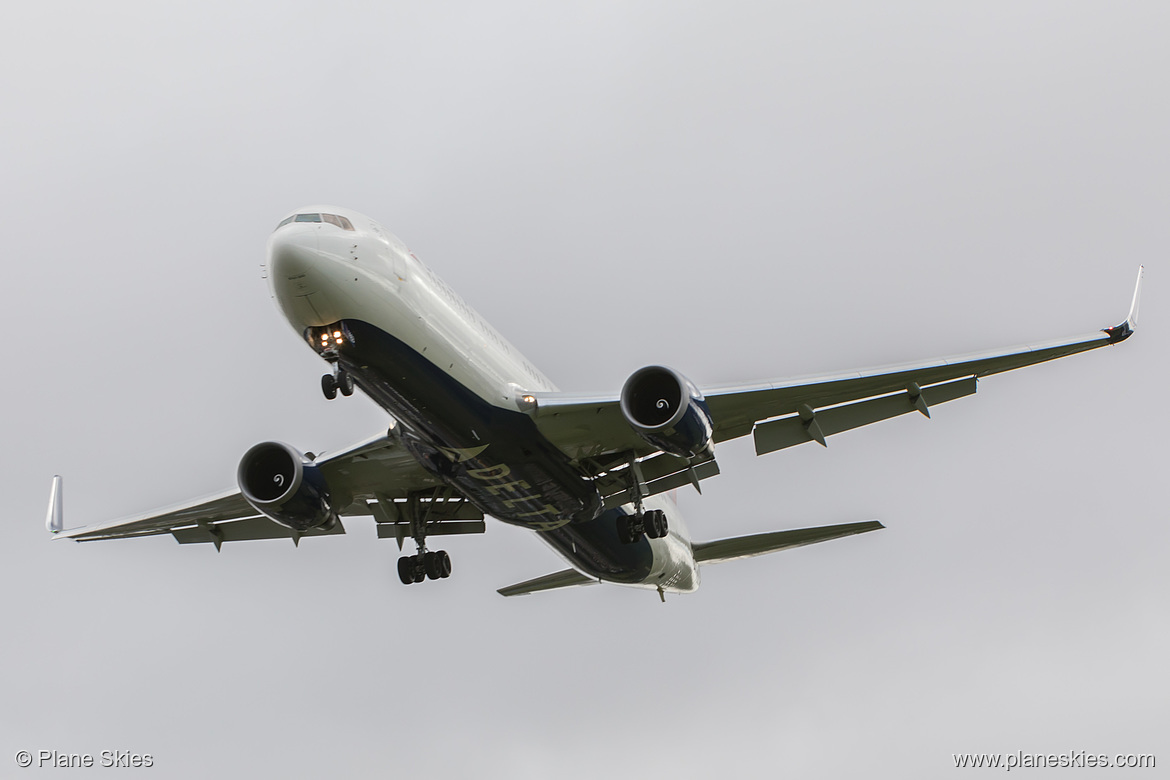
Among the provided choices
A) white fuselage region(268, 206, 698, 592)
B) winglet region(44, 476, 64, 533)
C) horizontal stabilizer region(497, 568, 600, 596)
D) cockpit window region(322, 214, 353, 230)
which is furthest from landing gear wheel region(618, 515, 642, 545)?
winglet region(44, 476, 64, 533)

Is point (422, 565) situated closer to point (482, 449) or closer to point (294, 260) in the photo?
point (482, 449)

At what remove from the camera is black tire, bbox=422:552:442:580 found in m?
23.6

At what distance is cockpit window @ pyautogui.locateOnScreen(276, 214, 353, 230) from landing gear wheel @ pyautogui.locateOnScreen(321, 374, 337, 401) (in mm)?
2367

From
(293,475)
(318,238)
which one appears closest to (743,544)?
(293,475)

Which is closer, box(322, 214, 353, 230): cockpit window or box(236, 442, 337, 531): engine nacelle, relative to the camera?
box(322, 214, 353, 230): cockpit window

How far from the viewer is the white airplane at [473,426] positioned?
56.7ft

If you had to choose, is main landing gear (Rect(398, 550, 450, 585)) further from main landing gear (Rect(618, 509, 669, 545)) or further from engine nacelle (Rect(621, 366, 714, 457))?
engine nacelle (Rect(621, 366, 714, 457))

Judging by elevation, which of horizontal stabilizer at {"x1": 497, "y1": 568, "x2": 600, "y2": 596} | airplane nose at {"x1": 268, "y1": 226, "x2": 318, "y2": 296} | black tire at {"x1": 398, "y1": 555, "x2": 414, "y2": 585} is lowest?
horizontal stabilizer at {"x1": 497, "y1": 568, "x2": 600, "y2": 596}

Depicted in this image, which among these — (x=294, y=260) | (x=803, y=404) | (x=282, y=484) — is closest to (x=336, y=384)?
(x=294, y=260)

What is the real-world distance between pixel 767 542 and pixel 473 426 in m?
10.3

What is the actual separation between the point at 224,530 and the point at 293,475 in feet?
18.4

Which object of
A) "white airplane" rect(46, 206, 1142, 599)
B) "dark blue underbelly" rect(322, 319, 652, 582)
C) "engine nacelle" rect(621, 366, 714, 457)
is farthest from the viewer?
"engine nacelle" rect(621, 366, 714, 457)

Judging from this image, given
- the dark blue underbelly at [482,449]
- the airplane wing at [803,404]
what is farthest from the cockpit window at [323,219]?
the airplane wing at [803,404]

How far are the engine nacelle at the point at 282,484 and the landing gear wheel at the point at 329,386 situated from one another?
14.1 ft
